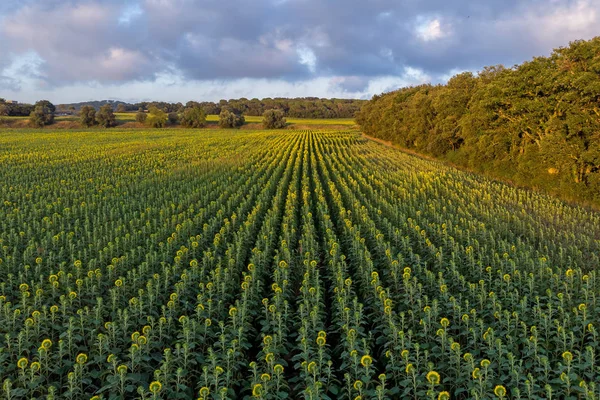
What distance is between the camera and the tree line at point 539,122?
1820 cm

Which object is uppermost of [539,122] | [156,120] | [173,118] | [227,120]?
[173,118]

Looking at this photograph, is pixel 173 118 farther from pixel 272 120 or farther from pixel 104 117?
pixel 272 120

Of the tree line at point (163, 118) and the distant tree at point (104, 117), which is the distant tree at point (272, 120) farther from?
the distant tree at point (104, 117)

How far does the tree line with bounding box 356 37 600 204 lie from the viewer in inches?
717

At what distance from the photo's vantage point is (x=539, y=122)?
22.6 m

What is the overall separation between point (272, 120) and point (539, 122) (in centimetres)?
7690

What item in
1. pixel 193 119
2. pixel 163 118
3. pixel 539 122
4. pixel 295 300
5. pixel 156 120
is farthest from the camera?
pixel 193 119

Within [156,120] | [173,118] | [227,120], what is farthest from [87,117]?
[227,120]

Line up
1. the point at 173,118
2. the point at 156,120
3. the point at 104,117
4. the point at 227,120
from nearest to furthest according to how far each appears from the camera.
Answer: the point at 104,117 → the point at 156,120 → the point at 227,120 → the point at 173,118

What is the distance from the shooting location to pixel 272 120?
94.9 metres

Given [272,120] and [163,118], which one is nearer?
[163,118]

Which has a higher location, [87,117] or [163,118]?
[163,118]

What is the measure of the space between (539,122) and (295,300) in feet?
70.8

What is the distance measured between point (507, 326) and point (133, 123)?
340ft
